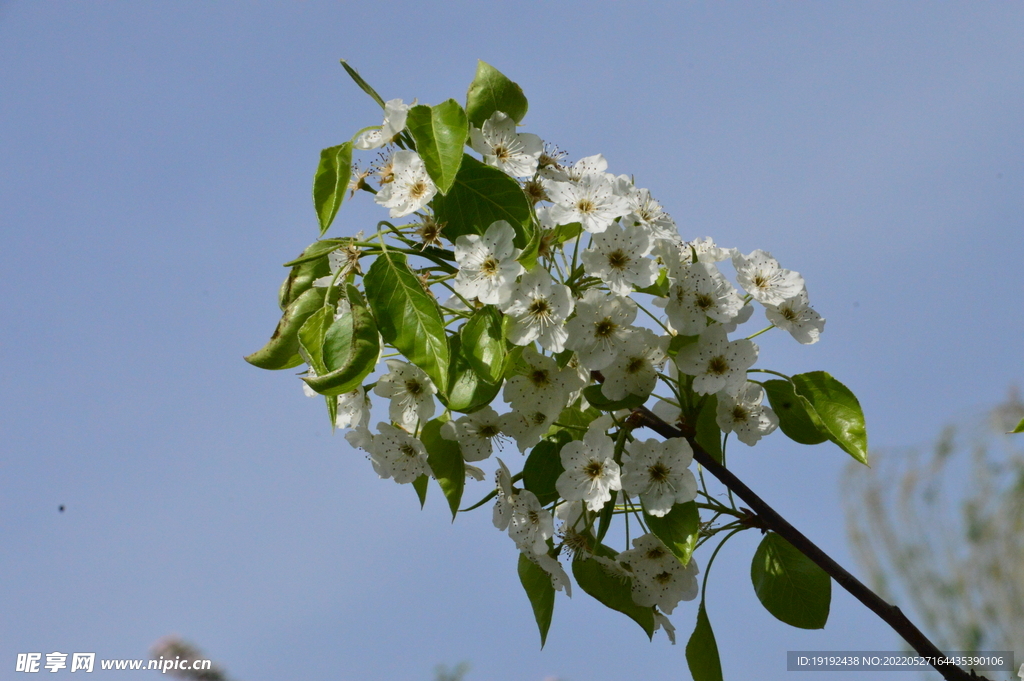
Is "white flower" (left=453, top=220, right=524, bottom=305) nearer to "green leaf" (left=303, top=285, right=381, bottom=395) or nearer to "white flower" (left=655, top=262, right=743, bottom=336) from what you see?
"green leaf" (left=303, top=285, right=381, bottom=395)

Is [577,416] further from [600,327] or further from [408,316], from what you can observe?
[408,316]

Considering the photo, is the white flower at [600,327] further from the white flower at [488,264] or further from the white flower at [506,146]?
the white flower at [506,146]

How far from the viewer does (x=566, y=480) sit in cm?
116

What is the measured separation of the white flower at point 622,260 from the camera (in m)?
1.12

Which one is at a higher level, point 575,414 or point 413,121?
point 413,121

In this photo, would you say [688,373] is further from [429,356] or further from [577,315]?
[429,356]

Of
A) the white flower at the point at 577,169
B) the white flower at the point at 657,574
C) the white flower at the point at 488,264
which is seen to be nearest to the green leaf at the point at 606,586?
the white flower at the point at 657,574

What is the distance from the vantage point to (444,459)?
1227 millimetres

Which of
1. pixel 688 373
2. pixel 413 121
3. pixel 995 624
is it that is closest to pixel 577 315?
pixel 688 373

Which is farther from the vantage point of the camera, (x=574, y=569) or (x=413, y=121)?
(x=574, y=569)

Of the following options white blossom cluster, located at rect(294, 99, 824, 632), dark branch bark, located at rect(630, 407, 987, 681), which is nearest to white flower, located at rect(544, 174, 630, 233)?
white blossom cluster, located at rect(294, 99, 824, 632)

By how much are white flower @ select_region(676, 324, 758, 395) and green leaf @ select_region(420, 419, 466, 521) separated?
1.18ft

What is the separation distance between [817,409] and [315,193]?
0.80 meters

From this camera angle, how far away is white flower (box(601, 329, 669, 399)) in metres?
1.10
